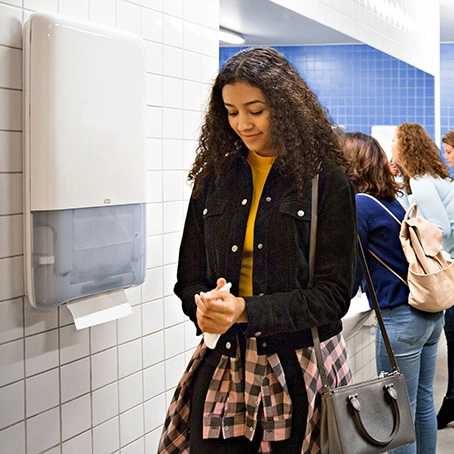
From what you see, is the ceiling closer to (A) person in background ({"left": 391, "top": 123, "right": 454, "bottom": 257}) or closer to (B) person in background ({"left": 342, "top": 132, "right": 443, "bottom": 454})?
(A) person in background ({"left": 391, "top": 123, "right": 454, "bottom": 257})

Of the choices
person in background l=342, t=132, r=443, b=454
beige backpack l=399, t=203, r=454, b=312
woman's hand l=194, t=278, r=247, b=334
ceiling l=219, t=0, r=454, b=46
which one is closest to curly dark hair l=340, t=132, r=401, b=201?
person in background l=342, t=132, r=443, b=454

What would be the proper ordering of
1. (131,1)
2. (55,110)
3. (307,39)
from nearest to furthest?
1. (55,110)
2. (131,1)
3. (307,39)

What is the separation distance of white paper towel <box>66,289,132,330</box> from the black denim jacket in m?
0.36

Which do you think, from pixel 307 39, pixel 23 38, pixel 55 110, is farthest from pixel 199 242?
pixel 307 39

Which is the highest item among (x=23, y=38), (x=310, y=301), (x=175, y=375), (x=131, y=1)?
(x=131, y=1)

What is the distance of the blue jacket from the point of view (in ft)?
8.48

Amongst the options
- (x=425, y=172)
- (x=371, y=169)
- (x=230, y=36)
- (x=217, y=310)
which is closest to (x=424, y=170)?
(x=425, y=172)

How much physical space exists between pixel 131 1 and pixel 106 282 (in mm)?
885

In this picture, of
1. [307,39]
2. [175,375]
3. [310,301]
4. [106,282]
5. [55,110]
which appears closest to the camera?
[310,301]

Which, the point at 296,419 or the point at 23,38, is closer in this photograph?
the point at 296,419

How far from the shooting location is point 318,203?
1612 millimetres

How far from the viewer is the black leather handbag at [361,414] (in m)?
1.57

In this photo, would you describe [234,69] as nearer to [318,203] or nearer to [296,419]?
[318,203]

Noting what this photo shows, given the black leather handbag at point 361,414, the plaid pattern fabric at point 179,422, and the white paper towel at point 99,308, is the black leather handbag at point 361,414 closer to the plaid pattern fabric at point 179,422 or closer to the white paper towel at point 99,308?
the plaid pattern fabric at point 179,422
